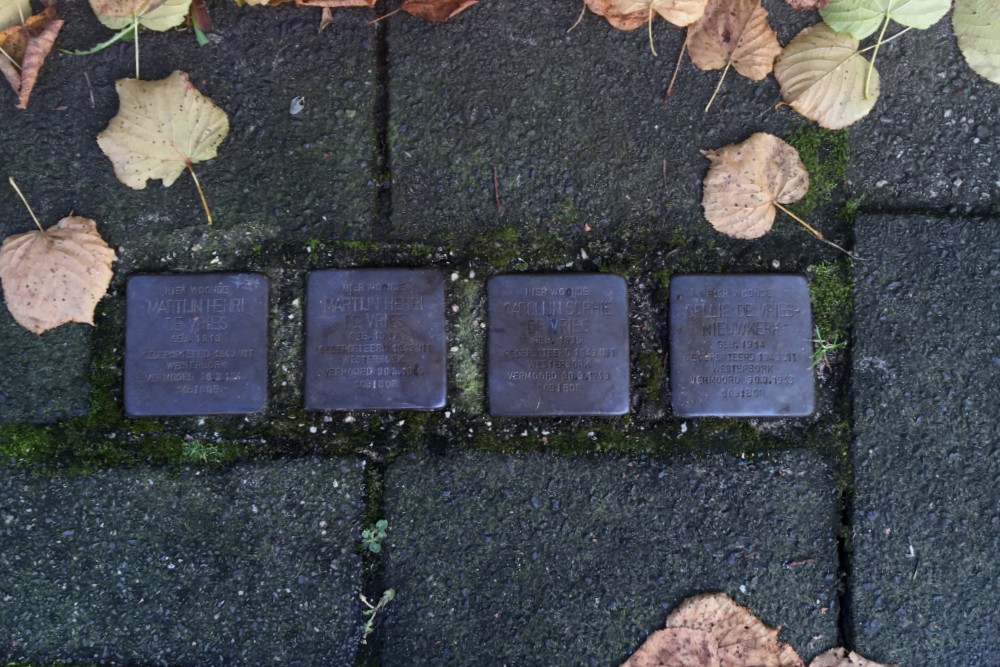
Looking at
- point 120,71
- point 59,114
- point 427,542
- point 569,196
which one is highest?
point 120,71

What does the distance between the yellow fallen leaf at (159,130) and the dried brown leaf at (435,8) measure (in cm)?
67

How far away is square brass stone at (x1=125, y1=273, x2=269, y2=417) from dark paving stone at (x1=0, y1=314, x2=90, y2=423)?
18cm

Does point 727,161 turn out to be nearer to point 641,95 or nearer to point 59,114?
point 641,95

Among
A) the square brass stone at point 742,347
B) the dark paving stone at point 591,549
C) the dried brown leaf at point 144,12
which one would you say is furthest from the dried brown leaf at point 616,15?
the dark paving stone at point 591,549

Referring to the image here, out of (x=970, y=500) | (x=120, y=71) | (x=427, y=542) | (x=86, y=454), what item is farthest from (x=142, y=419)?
(x=970, y=500)

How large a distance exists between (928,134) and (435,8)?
1.61 metres

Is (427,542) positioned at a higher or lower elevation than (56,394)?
lower

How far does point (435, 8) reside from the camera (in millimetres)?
2027

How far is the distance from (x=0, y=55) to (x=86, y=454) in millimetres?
1260

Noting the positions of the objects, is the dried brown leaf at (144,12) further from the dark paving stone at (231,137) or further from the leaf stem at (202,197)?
the leaf stem at (202,197)

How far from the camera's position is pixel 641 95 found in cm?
207

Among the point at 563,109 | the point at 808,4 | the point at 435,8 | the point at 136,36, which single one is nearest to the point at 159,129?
the point at 136,36

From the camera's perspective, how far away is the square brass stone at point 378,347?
1.98 metres

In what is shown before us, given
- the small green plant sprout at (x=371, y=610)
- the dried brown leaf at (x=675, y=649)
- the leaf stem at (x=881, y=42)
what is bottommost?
the dried brown leaf at (x=675, y=649)
